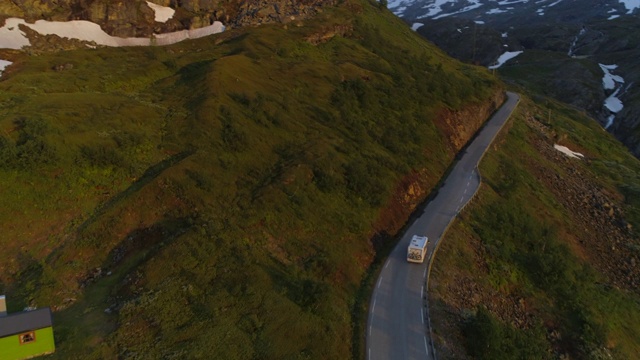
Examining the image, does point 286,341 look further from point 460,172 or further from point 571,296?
point 460,172

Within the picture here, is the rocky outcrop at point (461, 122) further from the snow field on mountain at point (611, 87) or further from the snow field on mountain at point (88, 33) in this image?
the snow field on mountain at point (611, 87)

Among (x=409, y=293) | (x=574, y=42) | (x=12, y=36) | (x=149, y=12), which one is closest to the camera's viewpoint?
(x=409, y=293)

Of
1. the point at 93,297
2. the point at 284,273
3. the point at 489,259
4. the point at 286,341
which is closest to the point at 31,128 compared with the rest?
the point at 93,297

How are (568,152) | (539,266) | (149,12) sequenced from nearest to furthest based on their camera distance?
1. (539,266)
2. (568,152)
3. (149,12)

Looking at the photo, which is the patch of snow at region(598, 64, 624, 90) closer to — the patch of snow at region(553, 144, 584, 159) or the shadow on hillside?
the patch of snow at region(553, 144, 584, 159)

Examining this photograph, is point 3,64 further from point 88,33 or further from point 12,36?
point 88,33

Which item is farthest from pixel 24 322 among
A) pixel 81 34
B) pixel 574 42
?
pixel 574 42

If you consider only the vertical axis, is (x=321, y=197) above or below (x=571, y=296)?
above
